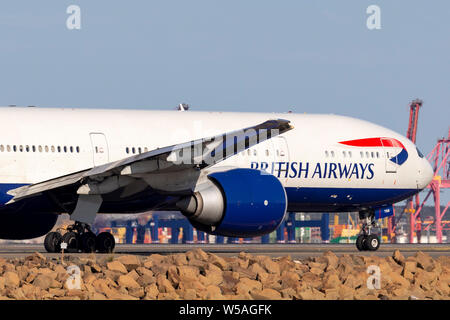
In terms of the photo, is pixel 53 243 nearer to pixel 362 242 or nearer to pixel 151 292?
pixel 362 242

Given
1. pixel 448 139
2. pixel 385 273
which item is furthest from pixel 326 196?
pixel 448 139

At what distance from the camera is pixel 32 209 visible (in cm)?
2753

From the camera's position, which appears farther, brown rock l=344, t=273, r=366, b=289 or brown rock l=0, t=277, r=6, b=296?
brown rock l=344, t=273, r=366, b=289

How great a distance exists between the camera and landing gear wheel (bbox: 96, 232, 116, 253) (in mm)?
28234

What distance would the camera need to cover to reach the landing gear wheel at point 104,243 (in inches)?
1112

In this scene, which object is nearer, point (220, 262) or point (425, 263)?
point (220, 262)

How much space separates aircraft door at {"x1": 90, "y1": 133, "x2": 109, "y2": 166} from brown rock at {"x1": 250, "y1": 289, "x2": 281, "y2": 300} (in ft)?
38.5

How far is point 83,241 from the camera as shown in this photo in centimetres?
2756

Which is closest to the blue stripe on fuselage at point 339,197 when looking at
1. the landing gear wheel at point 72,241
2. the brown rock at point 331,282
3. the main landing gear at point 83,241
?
the main landing gear at point 83,241

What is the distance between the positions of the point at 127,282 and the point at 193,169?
8578 millimetres

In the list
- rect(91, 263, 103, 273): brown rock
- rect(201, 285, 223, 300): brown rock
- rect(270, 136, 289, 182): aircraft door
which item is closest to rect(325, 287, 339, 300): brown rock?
rect(201, 285, 223, 300): brown rock

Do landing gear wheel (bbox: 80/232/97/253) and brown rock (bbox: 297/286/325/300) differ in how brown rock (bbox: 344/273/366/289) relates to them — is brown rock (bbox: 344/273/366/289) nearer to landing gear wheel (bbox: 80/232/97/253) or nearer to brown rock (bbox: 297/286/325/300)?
brown rock (bbox: 297/286/325/300)

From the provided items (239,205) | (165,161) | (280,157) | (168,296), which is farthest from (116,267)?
(280,157)
